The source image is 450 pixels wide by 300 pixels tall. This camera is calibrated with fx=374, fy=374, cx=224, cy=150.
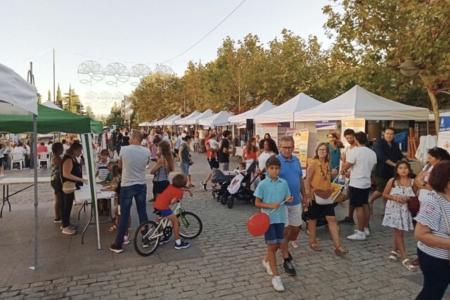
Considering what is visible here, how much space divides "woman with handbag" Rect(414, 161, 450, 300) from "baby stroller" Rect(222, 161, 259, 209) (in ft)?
18.5

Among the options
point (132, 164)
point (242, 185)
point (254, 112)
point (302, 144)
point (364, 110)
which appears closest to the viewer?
point (132, 164)

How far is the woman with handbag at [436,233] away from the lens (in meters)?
2.54

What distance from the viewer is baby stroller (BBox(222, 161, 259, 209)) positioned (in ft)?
27.5

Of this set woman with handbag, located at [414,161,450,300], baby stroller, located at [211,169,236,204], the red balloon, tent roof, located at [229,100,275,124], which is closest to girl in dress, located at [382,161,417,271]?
the red balloon

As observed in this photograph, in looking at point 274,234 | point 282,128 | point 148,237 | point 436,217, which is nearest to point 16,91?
point 148,237

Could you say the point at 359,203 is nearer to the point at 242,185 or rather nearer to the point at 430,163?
the point at 430,163

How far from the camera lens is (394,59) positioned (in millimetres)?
10477

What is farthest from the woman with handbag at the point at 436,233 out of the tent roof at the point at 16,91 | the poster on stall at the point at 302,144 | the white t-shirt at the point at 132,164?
the poster on stall at the point at 302,144

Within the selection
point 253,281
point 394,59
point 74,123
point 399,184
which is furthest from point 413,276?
point 394,59

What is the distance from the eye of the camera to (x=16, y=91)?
4227mm

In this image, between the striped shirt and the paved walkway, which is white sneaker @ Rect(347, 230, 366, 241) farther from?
the striped shirt

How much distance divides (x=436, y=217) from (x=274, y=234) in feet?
6.42

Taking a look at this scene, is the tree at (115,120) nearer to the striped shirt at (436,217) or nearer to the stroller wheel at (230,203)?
the stroller wheel at (230,203)

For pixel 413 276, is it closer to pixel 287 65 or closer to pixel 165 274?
pixel 165 274
